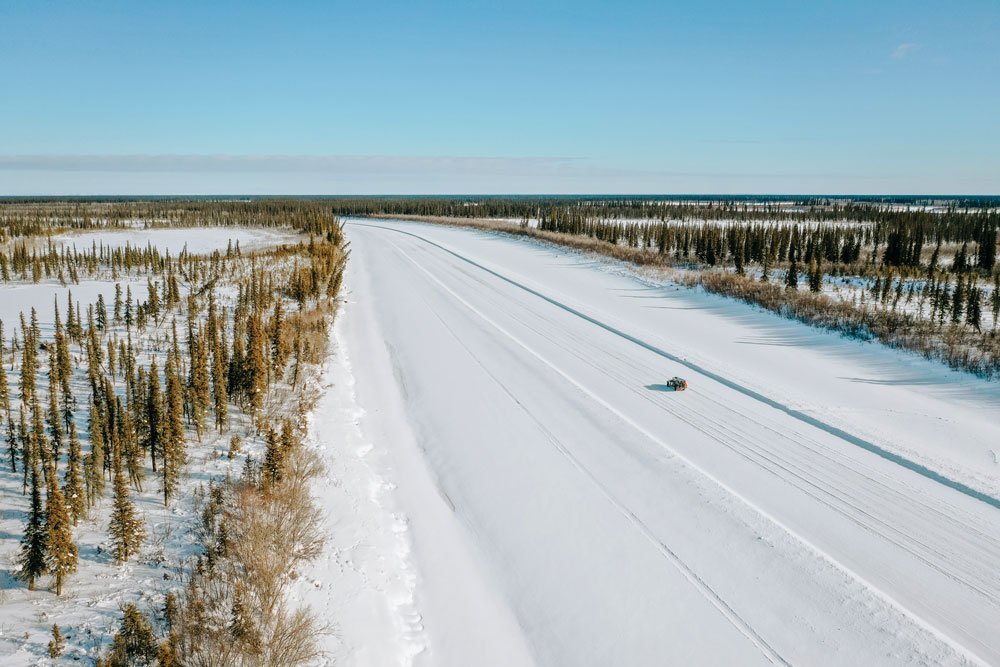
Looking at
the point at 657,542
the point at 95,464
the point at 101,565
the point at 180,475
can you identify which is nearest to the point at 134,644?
the point at 101,565

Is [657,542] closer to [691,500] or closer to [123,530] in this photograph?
[691,500]

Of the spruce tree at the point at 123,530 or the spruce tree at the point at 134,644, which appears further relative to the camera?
the spruce tree at the point at 123,530

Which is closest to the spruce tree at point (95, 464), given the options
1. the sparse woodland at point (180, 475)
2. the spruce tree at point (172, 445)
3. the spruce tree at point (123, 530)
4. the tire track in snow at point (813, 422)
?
the sparse woodland at point (180, 475)

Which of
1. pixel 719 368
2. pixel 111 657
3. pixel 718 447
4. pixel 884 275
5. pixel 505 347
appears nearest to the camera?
pixel 111 657

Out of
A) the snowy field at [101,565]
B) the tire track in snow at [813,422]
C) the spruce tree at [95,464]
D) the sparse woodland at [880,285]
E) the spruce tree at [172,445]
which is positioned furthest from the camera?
the sparse woodland at [880,285]

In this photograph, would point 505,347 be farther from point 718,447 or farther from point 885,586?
point 885,586

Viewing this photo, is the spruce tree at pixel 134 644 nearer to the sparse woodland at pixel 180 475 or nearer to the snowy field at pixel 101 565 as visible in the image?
the sparse woodland at pixel 180 475

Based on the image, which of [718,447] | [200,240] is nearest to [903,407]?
[718,447]

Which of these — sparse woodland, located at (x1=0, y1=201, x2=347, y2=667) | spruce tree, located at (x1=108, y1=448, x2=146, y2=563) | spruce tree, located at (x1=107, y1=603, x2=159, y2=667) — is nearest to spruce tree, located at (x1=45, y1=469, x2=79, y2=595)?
sparse woodland, located at (x1=0, y1=201, x2=347, y2=667)
